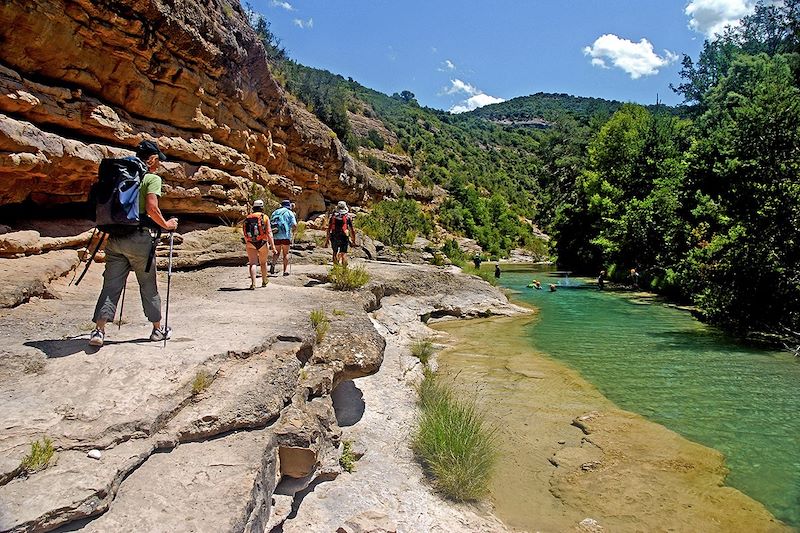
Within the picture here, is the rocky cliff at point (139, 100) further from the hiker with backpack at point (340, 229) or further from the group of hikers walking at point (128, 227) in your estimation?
the group of hikers walking at point (128, 227)

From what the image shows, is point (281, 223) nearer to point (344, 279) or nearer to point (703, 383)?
point (344, 279)

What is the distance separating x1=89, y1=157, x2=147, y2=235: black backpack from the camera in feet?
14.9

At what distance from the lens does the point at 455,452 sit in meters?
5.23

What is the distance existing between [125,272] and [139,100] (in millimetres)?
8078

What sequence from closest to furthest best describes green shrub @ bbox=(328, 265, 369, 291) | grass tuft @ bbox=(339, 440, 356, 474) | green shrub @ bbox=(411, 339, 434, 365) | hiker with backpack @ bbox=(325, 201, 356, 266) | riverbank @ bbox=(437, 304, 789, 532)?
riverbank @ bbox=(437, 304, 789, 532), grass tuft @ bbox=(339, 440, 356, 474), green shrub @ bbox=(411, 339, 434, 365), green shrub @ bbox=(328, 265, 369, 291), hiker with backpack @ bbox=(325, 201, 356, 266)

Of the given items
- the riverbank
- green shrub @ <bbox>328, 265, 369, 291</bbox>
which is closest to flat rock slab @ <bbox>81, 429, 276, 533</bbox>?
the riverbank

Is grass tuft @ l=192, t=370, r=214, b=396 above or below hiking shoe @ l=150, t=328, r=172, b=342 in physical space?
below

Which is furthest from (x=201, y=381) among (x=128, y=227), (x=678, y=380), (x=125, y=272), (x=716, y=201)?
(x=716, y=201)

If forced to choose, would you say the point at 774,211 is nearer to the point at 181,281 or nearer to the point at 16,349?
the point at 181,281

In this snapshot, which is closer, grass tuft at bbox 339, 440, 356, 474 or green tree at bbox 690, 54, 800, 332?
grass tuft at bbox 339, 440, 356, 474

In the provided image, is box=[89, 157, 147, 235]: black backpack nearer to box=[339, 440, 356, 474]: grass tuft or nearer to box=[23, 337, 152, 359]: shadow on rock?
box=[23, 337, 152, 359]: shadow on rock

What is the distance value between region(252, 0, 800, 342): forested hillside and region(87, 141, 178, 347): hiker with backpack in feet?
44.9

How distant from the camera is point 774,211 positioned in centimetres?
1248

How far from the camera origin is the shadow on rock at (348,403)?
6070 mm
